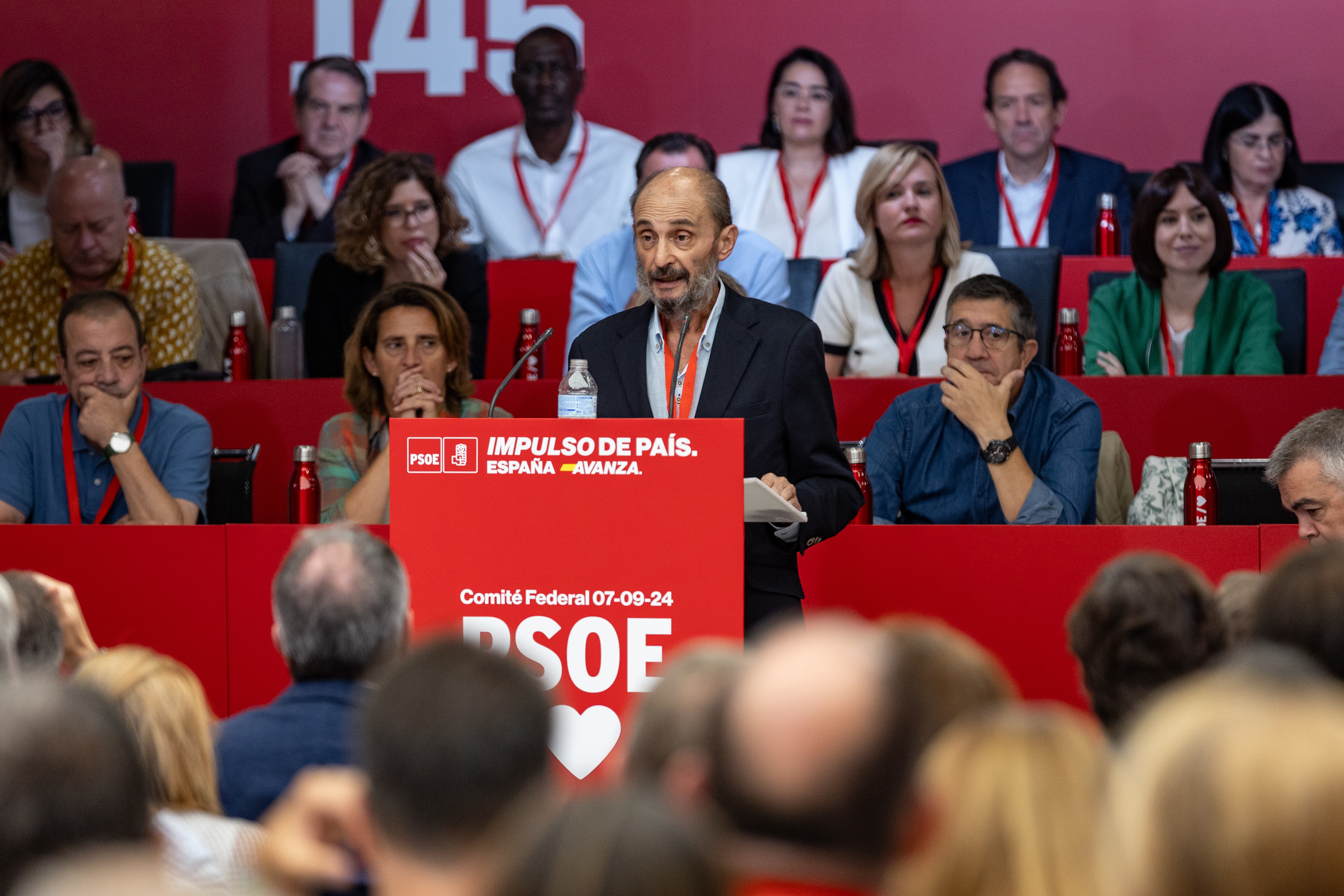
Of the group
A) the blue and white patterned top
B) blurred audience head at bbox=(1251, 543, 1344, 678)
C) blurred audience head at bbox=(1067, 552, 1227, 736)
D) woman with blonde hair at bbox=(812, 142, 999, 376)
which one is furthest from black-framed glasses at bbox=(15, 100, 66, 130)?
blurred audience head at bbox=(1251, 543, 1344, 678)

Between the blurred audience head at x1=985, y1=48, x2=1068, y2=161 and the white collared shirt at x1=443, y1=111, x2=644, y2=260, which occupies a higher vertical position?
the blurred audience head at x1=985, y1=48, x2=1068, y2=161

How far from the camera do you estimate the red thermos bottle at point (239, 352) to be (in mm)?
5117

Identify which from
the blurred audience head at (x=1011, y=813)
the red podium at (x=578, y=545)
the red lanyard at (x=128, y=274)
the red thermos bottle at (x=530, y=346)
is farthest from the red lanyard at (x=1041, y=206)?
the blurred audience head at (x=1011, y=813)

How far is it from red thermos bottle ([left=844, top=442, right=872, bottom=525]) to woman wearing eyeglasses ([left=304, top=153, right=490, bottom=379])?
1735 mm

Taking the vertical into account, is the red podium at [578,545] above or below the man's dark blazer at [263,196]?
below

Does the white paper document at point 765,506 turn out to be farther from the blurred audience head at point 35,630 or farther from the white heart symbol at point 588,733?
the blurred audience head at point 35,630

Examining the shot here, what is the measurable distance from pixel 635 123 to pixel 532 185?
1.12 m

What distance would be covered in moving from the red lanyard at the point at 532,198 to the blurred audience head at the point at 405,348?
2.76 meters

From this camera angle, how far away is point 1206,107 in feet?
25.2

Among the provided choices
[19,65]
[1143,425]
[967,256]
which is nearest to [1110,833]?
[1143,425]

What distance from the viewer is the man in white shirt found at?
6.88 metres

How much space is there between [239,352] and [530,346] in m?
0.98

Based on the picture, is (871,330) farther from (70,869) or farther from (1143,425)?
(70,869)

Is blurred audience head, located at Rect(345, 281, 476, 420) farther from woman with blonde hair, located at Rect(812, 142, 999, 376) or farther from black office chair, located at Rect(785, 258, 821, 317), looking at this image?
black office chair, located at Rect(785, 258, 821, 317)
